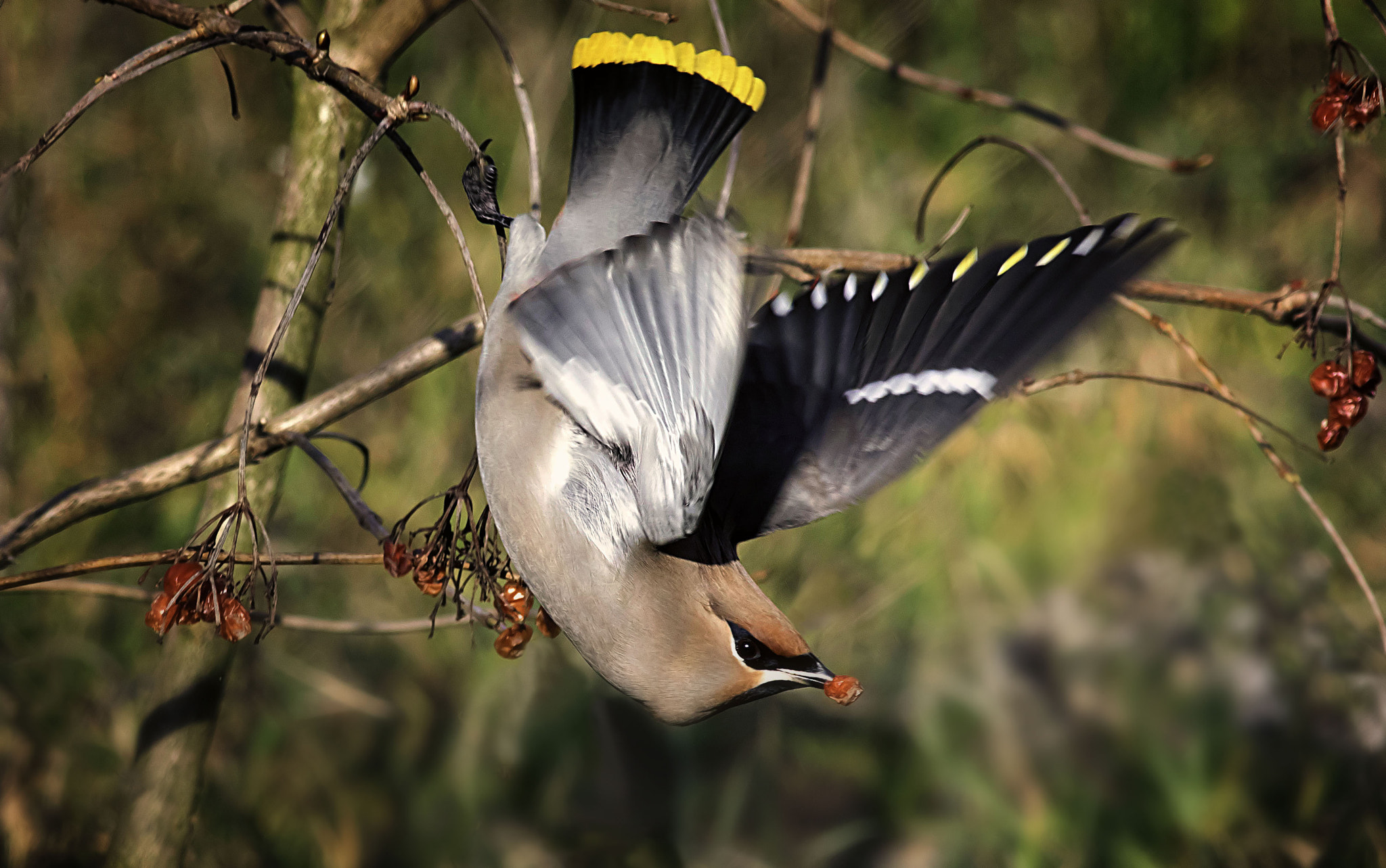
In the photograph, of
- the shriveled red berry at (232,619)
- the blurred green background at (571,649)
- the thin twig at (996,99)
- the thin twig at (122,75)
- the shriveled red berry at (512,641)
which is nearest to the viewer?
the thin twig at (122,75)

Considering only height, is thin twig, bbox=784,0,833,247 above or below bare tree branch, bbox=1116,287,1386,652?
above

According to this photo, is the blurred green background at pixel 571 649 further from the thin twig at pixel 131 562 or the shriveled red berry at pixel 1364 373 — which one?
the thin twig at pixel 131 562

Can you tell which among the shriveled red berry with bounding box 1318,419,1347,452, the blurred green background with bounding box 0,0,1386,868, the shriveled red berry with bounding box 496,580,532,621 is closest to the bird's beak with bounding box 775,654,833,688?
the shriveled red berry with bounding box 496,580,532,621

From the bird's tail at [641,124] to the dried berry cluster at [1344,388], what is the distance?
84 centimetres

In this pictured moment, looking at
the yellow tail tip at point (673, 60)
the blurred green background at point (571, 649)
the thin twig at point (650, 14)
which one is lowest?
the blurred green background at point (571, 649)

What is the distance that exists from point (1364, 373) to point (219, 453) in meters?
1.49

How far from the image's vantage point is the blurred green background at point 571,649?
2828mm

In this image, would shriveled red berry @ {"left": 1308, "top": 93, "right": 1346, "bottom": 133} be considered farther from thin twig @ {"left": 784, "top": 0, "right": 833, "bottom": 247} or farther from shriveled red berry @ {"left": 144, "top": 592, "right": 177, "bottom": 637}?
shriveled red berry @ {"left": 144, "top": 592, "right": 177, "bottom": 637}

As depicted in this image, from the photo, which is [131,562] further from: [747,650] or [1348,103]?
[1348,103]

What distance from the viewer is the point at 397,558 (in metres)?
1.29

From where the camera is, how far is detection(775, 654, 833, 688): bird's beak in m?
1.29

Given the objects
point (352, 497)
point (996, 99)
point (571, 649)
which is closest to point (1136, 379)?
point (996, 99)

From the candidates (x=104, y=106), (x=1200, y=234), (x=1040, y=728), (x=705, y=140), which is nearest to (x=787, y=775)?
(x=1040, y=728)

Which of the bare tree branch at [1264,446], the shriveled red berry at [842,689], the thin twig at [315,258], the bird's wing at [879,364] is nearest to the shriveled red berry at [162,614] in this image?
the thin twig at [315,258]
